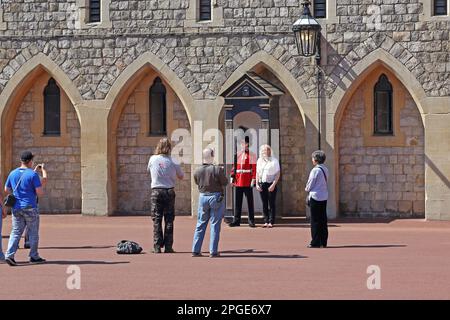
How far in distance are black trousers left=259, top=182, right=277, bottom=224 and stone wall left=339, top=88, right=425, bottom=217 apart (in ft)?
8.80

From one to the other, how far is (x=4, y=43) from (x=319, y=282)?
1375 centimetres

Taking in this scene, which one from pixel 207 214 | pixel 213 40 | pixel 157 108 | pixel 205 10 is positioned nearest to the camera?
pixel 207 214

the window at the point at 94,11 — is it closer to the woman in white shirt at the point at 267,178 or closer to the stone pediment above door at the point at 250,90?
the stone pediment above door at the point at 250,90

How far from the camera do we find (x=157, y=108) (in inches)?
1013

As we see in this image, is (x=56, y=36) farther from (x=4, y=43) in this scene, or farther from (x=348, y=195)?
(x=348, y=195)

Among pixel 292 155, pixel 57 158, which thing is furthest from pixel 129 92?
pixel 292 155

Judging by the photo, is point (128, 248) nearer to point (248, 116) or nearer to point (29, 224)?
point (29, 224)

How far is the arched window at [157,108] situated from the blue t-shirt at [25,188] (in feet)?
30.9

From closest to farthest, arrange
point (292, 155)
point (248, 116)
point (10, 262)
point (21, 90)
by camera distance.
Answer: point (10, 262) → point (248, 116) → point (292, 155) → point (21, 90)

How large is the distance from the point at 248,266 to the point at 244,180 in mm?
7012

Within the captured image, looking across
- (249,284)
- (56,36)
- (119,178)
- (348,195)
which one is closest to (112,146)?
(119,178)

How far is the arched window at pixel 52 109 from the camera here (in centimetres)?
2612

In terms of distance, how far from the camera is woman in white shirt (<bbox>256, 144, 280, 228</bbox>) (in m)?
22.4

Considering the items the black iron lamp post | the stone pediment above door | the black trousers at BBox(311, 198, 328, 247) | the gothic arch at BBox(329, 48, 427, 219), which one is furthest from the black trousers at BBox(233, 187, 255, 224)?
the black trousers at BBox(311, 198, 328, 247)
